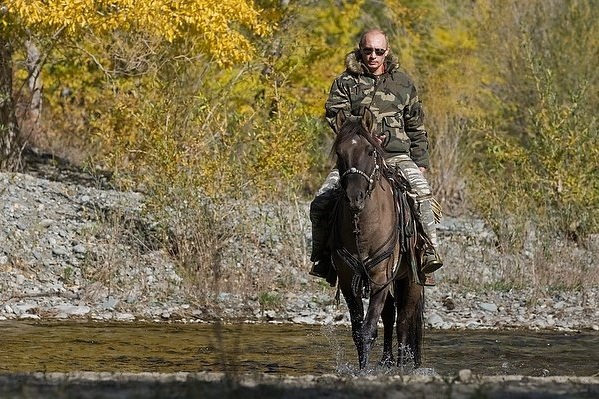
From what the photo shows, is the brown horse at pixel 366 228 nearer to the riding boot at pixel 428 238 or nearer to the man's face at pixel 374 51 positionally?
the riding boot at pixel 428 238

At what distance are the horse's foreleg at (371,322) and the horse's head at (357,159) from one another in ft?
2.64

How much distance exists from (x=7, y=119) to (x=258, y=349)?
12647mm

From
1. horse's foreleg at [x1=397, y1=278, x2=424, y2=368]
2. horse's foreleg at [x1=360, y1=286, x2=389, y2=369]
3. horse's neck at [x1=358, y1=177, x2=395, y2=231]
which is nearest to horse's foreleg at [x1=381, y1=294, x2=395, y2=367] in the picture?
horse's foreleg at [x1=397, y1=278, x2=424, y2=368]

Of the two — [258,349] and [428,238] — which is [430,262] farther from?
[258,349]

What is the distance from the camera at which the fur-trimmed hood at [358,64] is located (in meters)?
10.5

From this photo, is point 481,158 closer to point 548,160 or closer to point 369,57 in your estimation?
point 548,160

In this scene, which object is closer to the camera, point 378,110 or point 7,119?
point 378,110

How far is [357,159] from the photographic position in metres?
9.59

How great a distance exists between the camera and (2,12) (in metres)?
22.0

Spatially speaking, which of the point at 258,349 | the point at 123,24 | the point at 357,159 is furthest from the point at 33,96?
the point at 357,159

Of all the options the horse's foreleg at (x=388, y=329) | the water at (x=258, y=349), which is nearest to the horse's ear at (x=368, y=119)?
the horse's foreleg at (x=388, y=329)

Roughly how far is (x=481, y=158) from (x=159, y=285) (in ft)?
36.9

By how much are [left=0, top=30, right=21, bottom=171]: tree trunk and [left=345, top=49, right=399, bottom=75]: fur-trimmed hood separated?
14.3 m

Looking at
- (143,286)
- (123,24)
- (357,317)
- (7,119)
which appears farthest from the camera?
(7,119)
